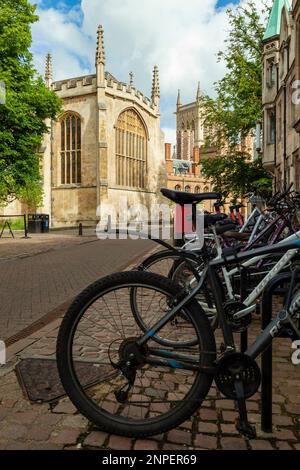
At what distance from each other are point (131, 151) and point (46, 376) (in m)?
38.7

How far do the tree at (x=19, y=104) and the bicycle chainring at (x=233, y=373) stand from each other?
17.5 metres

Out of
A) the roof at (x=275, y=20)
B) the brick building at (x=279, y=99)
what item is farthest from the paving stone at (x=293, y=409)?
the roof at (x=275, y=20)

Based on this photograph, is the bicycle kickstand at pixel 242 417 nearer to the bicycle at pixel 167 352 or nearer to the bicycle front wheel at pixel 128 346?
the bicycle at pixel 167 352

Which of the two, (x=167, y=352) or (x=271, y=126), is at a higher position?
(x=271, y=126)

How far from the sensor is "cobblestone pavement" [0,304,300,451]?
7.53 feet

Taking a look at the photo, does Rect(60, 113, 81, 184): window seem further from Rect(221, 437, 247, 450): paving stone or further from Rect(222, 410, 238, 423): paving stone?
Rect(221, 437, 247, 450): paving stone

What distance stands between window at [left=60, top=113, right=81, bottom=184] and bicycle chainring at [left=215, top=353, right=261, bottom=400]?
36916 millimetres

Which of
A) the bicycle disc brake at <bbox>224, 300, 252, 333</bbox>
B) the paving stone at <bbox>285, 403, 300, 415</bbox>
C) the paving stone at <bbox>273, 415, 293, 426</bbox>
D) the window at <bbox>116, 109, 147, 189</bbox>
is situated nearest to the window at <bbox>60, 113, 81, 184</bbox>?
the window at <bbox>116, 109, 147, 189</bbox>

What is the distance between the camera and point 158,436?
7.85 ft

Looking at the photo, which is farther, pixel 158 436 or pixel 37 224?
pixel 37 224

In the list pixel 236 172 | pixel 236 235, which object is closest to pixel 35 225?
pixel 236 172

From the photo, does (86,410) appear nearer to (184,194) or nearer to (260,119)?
(184,194)

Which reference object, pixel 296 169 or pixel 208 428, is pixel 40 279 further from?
pixel 296 169

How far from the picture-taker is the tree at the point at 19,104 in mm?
18297
